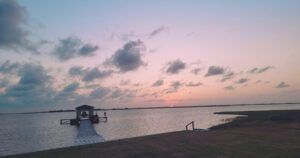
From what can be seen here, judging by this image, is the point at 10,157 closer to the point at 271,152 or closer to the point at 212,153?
the point at 212,153

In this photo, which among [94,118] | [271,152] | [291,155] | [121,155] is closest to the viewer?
[291,155]

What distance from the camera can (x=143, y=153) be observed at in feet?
57.5

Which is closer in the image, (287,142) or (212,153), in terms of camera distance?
(212,153)

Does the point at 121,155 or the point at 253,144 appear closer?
the point at 121,155

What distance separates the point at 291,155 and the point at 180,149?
6.98 m

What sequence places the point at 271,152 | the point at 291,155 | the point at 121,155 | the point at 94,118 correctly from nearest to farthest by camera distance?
the point at 291,155 → the point at 271,152 → the point at 121,155 → the point at 94,118

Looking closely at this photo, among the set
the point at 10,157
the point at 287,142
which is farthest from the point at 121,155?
the point at 287,142

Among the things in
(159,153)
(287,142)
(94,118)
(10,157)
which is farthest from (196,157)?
(94,118)

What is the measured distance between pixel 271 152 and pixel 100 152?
1140cm

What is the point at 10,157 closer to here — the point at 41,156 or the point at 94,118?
the point at 41,156

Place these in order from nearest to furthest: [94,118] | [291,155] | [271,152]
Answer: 1. [291,155]
2. [271,152]
3. [94,118]

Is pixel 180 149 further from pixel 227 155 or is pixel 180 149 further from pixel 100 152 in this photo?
pixel 100 152

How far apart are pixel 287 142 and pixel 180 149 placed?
805cm

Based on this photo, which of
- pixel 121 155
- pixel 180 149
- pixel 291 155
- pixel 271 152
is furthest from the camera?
pixel 180 149
